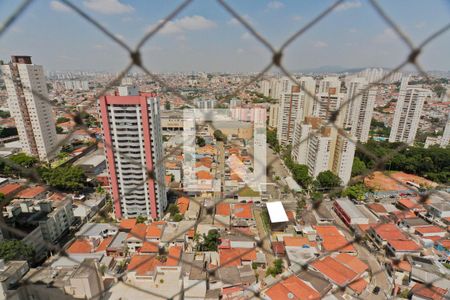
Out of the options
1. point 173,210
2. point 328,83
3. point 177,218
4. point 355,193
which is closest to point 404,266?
point 355,193

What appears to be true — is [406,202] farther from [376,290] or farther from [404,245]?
[376,290]

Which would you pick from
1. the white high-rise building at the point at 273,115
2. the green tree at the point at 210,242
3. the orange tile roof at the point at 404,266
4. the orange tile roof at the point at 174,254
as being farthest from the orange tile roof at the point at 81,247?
the white high-rise building at the point at 273,115

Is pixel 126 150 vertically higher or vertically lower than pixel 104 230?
higher

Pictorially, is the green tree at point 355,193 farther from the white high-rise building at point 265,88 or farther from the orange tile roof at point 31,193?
the white high-rise building at point 265,88

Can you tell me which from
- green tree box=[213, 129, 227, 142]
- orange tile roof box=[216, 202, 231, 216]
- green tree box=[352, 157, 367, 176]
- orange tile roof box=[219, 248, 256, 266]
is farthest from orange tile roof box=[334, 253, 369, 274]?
green tree box=[213, 129, 227, 142]

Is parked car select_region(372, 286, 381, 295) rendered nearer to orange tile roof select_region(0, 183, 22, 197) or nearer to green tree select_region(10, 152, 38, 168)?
orange tile roof select_region(0, 183, 22, 197)

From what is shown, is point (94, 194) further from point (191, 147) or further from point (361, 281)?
point (361, 281)

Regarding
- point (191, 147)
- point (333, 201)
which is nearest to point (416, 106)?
point (333, 201)
